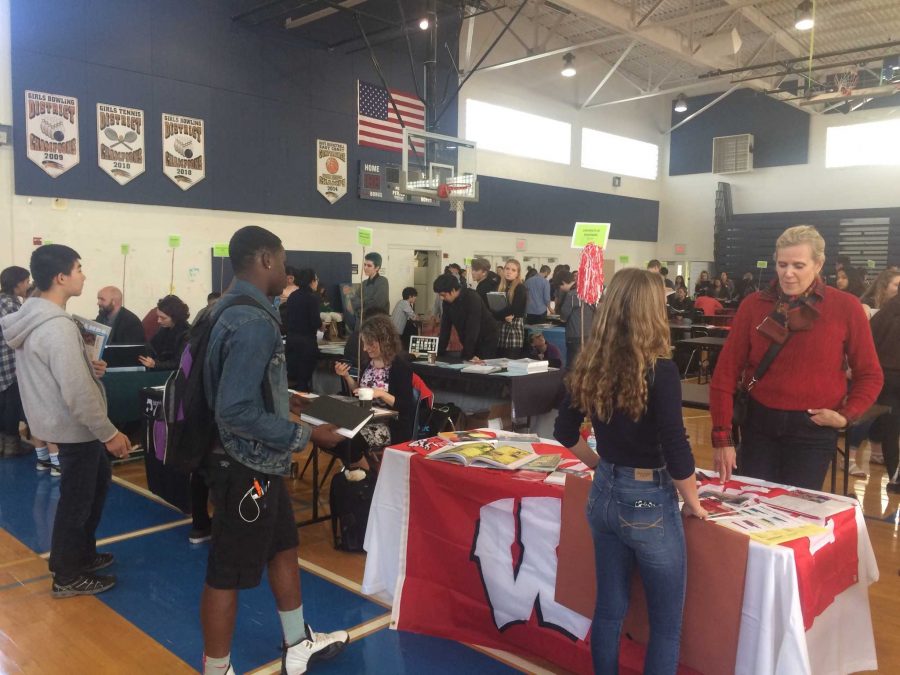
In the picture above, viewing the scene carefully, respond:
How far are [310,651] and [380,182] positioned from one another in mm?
9340

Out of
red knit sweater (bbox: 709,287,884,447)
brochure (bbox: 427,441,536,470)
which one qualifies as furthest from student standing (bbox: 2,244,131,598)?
red knit sweater (bbox: 709,287,884,447)

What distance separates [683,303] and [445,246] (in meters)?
4.33

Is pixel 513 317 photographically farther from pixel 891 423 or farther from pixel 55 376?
pixel 55 376

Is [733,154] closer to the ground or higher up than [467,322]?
higher up

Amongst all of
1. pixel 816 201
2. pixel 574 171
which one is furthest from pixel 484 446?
pixel 816 201

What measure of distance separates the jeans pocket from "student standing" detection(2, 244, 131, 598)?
6.84 ft

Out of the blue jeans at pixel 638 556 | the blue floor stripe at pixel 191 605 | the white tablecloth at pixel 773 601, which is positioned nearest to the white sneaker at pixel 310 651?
the blue floor stripe at pixel 191 605

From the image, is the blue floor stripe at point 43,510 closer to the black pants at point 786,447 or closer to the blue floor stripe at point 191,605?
the blue floor stripe at point 191,605

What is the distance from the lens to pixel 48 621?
2.82 meters

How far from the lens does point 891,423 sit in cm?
454

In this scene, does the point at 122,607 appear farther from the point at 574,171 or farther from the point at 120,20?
the point at 574,171

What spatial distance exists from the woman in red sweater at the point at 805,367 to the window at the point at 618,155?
13.5 m

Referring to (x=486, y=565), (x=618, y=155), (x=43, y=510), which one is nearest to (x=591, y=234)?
(x=486, y=565)

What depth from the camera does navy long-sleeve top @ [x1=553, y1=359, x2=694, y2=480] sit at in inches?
66.6
